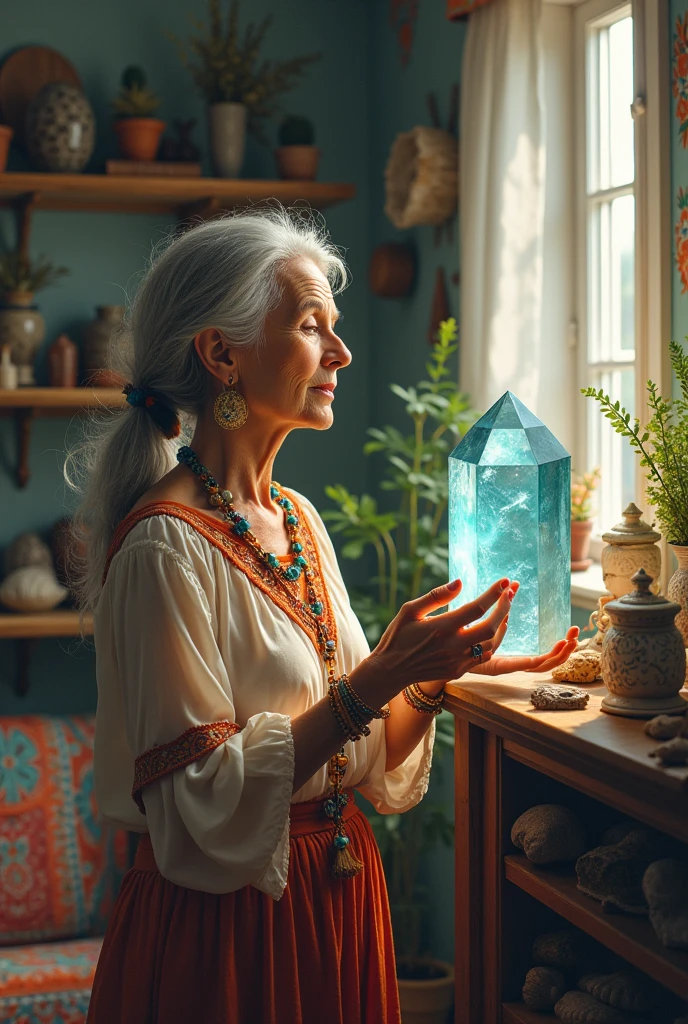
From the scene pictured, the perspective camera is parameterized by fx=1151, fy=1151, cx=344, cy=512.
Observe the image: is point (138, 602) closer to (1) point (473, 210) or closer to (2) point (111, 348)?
(2) point (111, 348)

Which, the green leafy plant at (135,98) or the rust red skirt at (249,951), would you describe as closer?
the rust red skirt at (249,951)

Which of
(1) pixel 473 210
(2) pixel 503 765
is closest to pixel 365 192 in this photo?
(1) pixel 473 210

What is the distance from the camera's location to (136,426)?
5.19 feet

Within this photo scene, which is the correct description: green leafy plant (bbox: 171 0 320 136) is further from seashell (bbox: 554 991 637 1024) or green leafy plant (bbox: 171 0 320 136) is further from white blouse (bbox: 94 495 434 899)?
seashell (bbox: 554 991 637 1024)

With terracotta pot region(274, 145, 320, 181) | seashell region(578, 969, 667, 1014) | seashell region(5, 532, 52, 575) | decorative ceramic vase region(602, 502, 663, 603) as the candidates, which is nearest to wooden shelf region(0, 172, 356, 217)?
terracotta pot region(274, 145, 320, 181)

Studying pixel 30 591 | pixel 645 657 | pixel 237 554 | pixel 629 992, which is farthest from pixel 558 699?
pixel 30 591

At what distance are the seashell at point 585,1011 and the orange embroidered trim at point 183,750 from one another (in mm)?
518

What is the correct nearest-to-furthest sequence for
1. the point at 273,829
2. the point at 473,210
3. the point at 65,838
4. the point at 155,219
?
the point at 273,829, the point at 473,210, the point at 65,838, the point at 155,219

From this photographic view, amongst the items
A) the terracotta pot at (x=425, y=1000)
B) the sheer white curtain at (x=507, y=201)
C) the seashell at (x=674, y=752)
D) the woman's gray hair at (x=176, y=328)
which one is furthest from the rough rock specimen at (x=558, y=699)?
the terracotta pot at (x=425, y=1000)

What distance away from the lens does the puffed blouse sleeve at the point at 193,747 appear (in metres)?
1.32

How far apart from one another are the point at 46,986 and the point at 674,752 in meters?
1.92

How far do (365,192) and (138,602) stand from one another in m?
2.53

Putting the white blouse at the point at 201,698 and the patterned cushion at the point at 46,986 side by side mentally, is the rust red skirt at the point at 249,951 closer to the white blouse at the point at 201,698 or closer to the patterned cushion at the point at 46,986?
the white blouse at the point at 201,698

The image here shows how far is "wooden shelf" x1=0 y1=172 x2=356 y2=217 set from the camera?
309 centimetres
